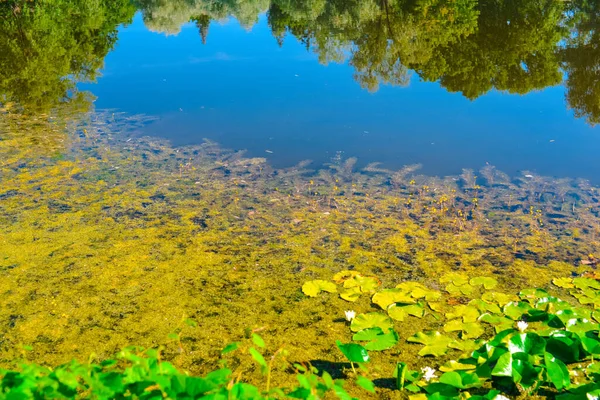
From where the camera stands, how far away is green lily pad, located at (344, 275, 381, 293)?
3.62 metres

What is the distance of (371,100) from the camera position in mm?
8945

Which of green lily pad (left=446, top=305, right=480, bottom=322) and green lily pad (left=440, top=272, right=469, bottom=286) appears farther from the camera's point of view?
green lily pad (left=440, top=272, right=469, bottom=286)

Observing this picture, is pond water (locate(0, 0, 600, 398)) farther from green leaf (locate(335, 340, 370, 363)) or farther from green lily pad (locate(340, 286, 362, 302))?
green leaf (locate(335, 340, 370, 363))

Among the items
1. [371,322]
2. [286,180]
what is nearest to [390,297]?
[371,322]

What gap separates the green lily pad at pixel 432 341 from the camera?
2916 mm

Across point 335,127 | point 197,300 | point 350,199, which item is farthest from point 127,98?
point 197,300

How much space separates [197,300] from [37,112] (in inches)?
222

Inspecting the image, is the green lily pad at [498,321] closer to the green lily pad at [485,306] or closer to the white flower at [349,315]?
the green lily pad at [485,306]

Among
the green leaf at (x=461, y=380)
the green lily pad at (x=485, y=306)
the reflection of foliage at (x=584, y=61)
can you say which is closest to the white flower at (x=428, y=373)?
the green leaf at (x=461, y=380)

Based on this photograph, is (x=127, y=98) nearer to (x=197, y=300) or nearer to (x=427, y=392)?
(x=197, y=300)

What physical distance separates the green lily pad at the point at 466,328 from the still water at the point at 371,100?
3.06 metres

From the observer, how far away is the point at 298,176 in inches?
231

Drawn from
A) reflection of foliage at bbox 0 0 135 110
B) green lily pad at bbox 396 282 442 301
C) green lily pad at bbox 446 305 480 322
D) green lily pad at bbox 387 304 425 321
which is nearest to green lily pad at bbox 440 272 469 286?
green lily pad at bbox 396 282 442 301

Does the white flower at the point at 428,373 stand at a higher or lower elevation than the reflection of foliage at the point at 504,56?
lower
